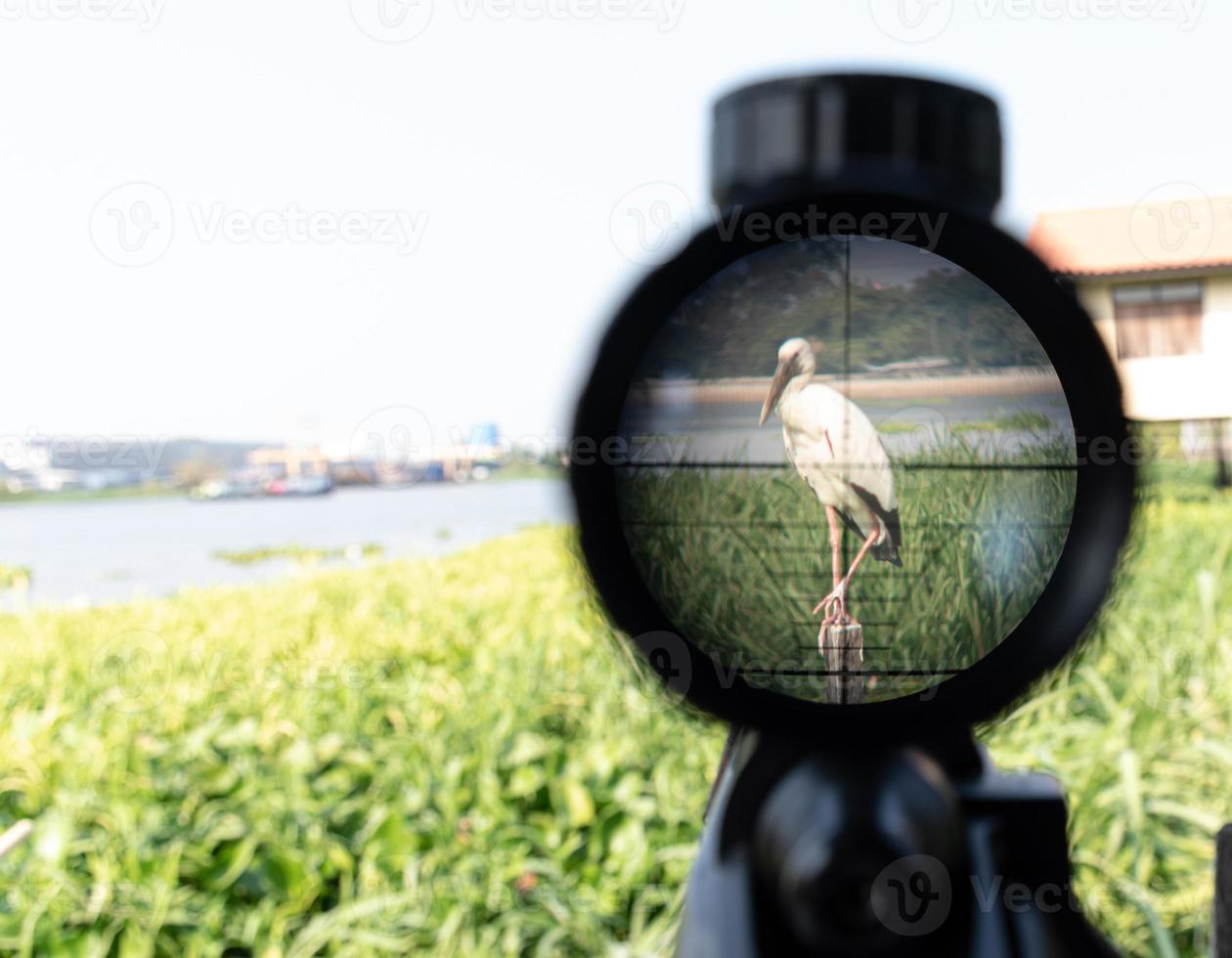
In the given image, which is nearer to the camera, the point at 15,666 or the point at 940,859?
the point at 940,859

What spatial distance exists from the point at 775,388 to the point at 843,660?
16cm

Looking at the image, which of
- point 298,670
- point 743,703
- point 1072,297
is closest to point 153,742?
point 298,670

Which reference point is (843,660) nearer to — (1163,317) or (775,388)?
(775,388)

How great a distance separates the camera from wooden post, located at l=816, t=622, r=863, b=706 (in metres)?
0.61

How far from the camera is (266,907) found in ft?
5.85

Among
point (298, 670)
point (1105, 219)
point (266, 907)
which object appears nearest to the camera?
point (1105, 219)

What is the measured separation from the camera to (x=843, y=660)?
0.62 m

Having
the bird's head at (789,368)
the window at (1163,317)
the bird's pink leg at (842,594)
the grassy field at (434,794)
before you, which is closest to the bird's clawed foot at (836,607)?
the bird's pink leg at (842,594)

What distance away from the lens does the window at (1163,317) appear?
3.55 feet

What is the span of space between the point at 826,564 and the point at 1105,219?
0.93 meters

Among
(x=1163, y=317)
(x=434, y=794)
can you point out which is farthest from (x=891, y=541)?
(x=434, y=794)

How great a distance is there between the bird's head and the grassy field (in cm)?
106

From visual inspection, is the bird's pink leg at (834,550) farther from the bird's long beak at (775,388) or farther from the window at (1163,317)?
the window at (1163,317)

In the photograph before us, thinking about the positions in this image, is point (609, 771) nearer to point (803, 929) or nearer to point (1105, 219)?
→ point (1105, 219)
